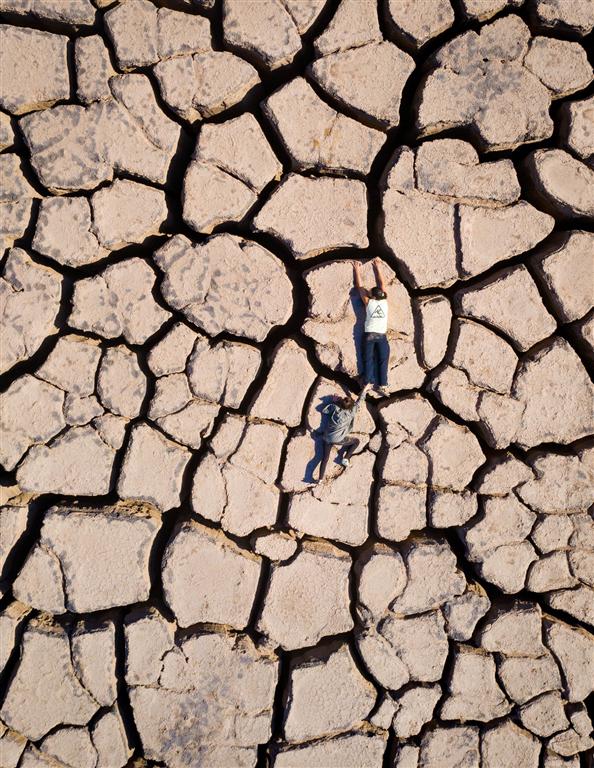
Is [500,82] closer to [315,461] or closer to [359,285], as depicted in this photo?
[359,285]

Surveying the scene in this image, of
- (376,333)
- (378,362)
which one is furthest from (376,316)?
(378,362)

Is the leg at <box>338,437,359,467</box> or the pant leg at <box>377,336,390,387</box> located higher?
the pant leg at <box>377,336,390,387</box>

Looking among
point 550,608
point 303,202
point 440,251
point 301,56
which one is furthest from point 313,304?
point 550,608

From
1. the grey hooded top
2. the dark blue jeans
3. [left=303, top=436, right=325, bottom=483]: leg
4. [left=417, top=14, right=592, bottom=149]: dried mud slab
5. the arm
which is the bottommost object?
[left=303, top=436, right=325, bottom=483]: leg

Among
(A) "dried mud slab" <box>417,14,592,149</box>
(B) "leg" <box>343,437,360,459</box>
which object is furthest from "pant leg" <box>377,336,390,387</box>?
(A) "dried mud slab" <box>417,14,592,149</box>

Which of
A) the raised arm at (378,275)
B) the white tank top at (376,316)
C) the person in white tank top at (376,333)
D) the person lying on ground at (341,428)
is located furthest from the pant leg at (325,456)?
the raised arm at (378,275)

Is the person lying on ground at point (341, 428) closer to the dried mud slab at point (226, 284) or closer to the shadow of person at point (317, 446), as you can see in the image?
the shadow of person at point (317, 446)

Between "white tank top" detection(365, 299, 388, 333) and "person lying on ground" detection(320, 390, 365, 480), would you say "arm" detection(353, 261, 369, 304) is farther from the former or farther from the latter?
"person lying on ground" detection(320, 390, 365, 480)
